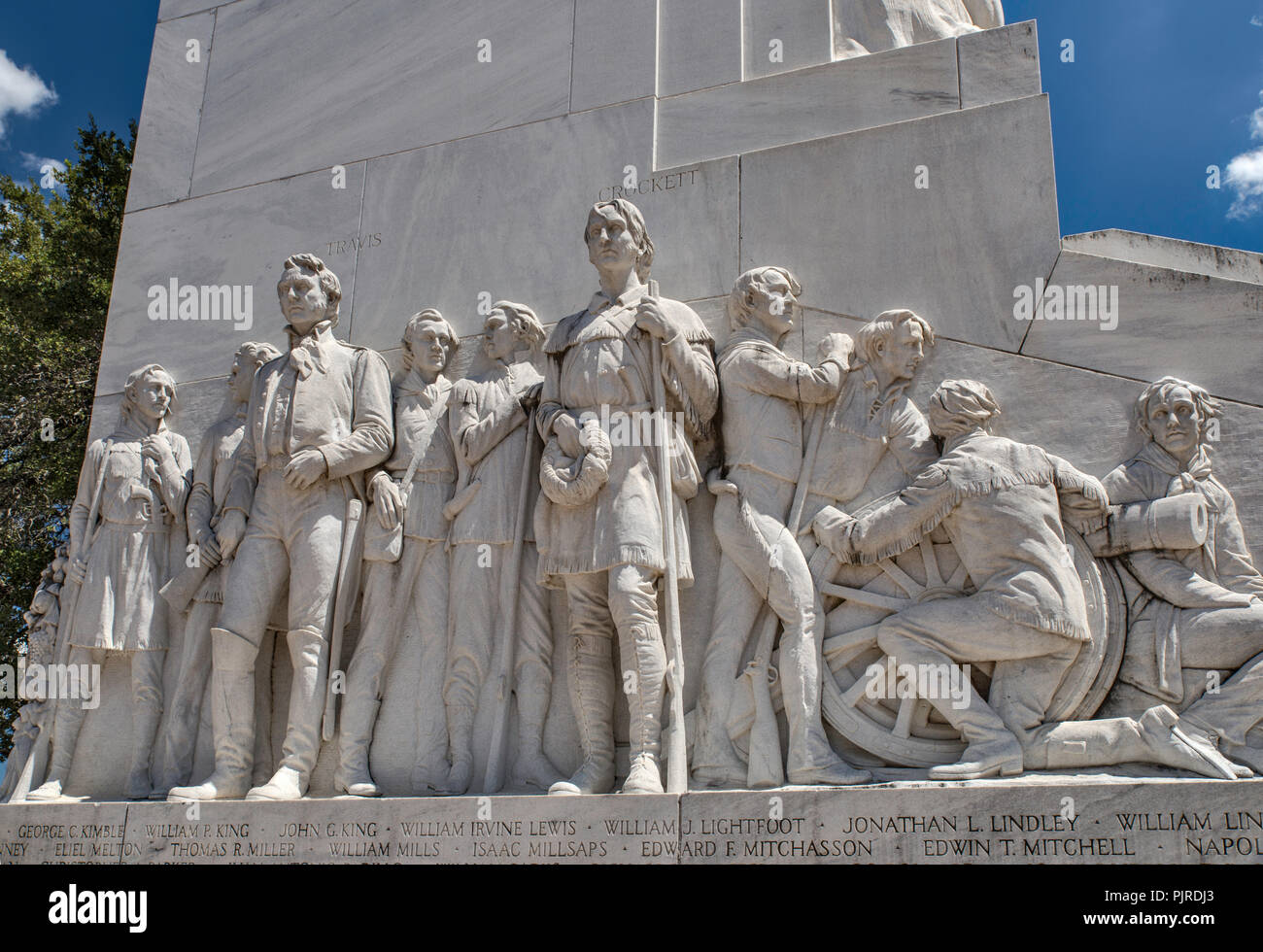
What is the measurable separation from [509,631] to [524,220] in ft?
11.3

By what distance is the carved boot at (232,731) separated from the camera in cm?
805

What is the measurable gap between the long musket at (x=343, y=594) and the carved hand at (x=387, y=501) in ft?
0.57

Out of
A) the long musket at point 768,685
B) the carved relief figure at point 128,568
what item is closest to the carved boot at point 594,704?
the long musket at point 768,685

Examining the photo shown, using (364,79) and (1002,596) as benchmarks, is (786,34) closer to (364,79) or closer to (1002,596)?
(364,79)

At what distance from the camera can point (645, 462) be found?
7.61 m

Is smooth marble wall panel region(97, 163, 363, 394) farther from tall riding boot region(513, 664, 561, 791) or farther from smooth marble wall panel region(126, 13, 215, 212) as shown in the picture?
tall riding boot region(513, 664, 561, 791)

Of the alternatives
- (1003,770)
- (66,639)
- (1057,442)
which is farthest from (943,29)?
(66,639)

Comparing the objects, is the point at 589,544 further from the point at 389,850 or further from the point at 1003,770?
the point at 1003,770

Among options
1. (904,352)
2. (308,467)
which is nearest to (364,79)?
(308,467)

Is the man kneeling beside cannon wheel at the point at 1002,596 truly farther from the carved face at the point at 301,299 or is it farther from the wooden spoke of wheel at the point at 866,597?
the carved face at the point at 301,299

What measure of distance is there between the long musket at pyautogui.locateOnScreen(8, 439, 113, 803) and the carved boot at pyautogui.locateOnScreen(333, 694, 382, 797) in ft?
8.02

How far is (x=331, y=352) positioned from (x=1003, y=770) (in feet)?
17.8

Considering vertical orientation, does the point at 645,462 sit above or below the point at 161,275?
below

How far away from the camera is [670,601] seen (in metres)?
7.34
